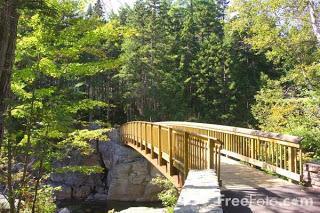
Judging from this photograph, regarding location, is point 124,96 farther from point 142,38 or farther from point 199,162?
point 199,162

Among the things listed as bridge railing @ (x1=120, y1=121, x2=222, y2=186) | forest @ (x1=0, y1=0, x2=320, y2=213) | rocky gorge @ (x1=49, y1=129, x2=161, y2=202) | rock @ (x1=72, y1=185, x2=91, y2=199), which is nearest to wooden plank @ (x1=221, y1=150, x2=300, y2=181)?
bridge railing @ (x1=120, y1=121, x2=222, y2=186)

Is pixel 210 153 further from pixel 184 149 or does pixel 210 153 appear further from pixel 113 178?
pixel 113 178

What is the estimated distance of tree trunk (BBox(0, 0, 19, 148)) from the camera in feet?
18.1

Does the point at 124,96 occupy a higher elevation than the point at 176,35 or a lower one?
lower

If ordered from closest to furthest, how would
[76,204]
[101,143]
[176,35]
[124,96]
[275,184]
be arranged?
[275,184], [76,204], [101,143], [124,96], [176,35]

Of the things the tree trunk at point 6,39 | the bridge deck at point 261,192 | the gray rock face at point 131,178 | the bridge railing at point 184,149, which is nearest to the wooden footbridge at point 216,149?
the bridge railing at point 184,149

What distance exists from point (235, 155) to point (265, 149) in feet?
7.92

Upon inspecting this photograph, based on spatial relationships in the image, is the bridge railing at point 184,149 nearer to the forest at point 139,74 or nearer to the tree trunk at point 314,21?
the forest at point 139,74

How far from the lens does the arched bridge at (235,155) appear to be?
25.3 feet

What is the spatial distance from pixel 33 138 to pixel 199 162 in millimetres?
5015

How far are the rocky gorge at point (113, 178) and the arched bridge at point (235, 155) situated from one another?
12353mm

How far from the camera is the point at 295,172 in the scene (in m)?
8.32

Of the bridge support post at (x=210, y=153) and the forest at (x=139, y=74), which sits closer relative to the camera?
the bridge support post at (x=210, y=153)

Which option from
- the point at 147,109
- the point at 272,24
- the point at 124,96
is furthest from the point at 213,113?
the point at 272,24
